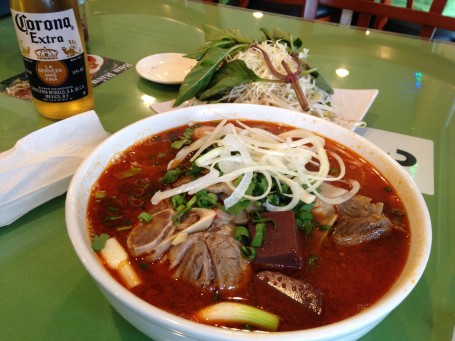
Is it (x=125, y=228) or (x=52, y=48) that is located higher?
(x=52, y=48)

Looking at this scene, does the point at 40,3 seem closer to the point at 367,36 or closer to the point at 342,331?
the point at 342,331

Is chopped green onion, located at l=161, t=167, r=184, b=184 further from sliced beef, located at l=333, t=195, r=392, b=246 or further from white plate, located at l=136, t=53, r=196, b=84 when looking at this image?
white plate, located at l=136, t=53, r=196, b=84

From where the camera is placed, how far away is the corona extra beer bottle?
59.5 inches

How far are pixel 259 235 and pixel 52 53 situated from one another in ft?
3.80

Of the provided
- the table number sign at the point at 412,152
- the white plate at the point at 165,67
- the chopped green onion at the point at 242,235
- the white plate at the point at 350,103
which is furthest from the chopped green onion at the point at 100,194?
the table number sign at the point at 412,152

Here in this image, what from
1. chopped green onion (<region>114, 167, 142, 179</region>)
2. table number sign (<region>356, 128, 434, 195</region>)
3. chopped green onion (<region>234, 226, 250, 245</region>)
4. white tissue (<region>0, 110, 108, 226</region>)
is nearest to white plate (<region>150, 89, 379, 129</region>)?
table number sign (<region>356, 128, 434, 195</region>)

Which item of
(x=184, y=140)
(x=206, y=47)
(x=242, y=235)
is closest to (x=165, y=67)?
(x=206, y=47)

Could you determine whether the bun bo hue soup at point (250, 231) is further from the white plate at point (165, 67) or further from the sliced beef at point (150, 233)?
the white plate at point (165, 67)

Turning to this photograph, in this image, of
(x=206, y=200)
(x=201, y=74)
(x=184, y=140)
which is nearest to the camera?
(x=206, y=200)

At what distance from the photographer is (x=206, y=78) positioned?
1.89 metres

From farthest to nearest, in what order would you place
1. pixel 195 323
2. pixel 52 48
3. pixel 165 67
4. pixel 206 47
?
pixel 165 67 < pixel 206 47 < pixel 52 48 < pixel 195 323

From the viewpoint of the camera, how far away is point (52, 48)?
1.56 m

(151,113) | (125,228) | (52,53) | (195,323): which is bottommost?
(151,113)

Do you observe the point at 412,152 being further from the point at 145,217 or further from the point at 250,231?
the point at 145,217
